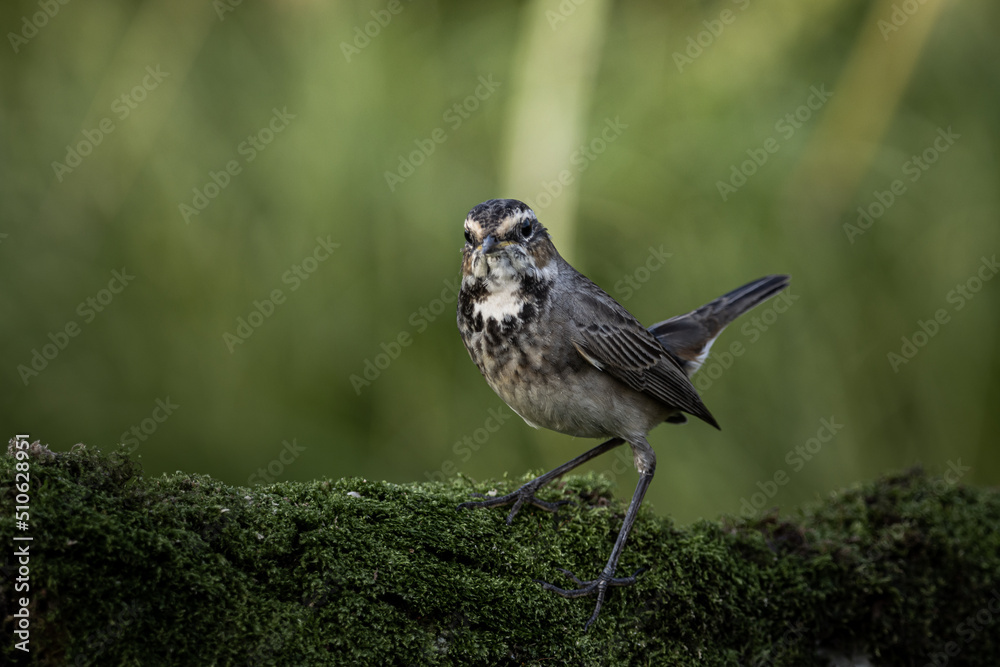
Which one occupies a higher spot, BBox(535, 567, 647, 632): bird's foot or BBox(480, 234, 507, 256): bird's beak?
BBox(480, 234, 507, 256): bird's beak

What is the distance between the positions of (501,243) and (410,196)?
5.99 ft

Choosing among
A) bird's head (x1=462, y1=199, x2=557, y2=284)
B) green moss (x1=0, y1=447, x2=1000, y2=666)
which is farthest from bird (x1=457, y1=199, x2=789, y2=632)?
green moss (x1=0, y1=447, x2=1000, y2=666)

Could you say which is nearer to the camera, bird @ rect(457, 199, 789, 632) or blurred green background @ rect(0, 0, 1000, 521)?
bird @ rect(457, 199, 789, 632)

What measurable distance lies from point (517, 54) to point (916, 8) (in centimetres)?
251

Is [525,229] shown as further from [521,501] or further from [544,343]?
[521,501]

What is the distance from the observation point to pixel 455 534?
2.86 metres

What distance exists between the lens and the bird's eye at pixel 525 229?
3.27m

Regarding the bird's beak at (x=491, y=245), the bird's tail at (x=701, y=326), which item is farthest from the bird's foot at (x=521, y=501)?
the bird's tail at (x=701, y=326)

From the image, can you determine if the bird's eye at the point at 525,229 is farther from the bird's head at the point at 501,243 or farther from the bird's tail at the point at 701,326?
the bird's tail at the point at 701,326

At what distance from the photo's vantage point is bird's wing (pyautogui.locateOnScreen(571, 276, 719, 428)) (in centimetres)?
337

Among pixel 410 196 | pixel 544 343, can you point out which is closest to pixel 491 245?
pixel 544 343

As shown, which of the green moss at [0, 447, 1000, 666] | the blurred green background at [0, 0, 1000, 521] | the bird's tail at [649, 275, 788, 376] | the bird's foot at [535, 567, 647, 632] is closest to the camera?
the green moss at [0, 447, 1000, 666]

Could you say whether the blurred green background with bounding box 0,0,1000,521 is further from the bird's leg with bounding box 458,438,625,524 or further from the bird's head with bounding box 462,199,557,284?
the bird's leg with bounding box 458,438,625,524

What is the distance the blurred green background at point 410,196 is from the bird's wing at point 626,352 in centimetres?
130
